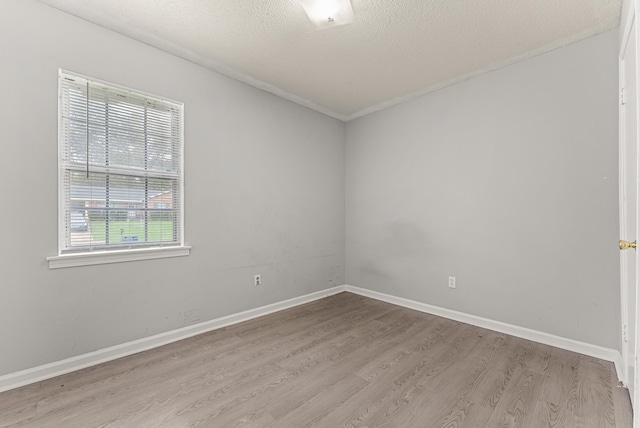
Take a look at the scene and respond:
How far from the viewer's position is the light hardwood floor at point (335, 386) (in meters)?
1.65

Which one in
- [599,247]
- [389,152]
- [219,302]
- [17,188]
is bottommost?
[219,302]

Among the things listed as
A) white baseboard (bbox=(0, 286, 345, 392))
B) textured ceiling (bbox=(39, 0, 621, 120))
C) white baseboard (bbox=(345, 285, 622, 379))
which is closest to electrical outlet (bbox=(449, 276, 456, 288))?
white baseboard (bbox=(345, 285, 622, 379))

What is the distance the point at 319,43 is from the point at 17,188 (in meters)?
2.49

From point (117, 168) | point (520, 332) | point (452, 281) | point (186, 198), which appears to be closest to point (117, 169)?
point (117, 168)

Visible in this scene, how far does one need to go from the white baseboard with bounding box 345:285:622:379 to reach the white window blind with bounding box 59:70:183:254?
2713 mm

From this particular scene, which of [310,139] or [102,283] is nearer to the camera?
[102,283]

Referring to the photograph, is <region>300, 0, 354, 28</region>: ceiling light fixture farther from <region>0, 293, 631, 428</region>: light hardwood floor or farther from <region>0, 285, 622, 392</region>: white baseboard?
<region>0, 285, 622, 392</region>: white baseboard

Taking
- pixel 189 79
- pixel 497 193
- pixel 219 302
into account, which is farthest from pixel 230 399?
pixel 497 193

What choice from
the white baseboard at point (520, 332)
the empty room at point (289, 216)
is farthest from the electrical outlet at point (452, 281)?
the white baseboard at point (520, 332)

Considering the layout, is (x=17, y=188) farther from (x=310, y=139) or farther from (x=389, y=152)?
(x=389, y=152)

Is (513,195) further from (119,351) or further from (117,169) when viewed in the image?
(119,351)

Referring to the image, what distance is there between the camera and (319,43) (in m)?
2.50

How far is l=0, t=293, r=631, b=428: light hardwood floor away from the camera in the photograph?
1646 millimetres

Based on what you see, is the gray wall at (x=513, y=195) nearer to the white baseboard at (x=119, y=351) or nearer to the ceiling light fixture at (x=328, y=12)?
the ceiling light fixture at (x=328, y=12)
